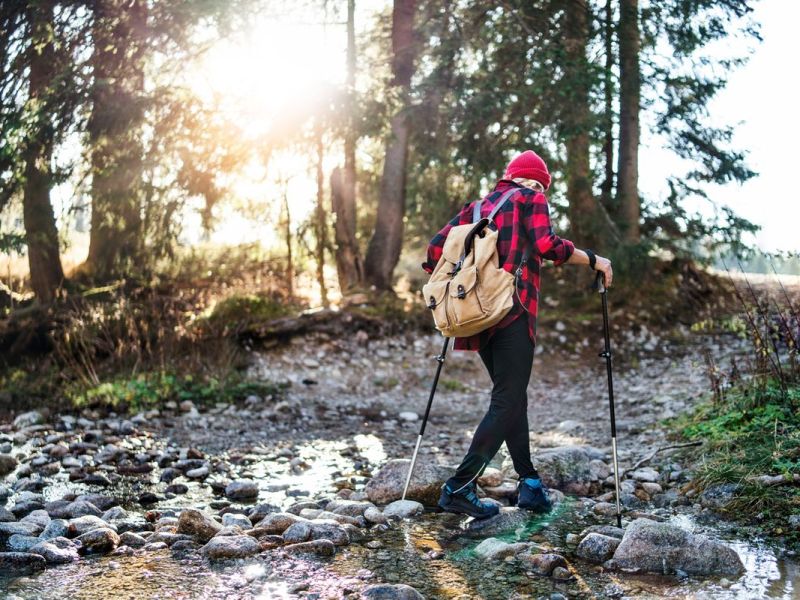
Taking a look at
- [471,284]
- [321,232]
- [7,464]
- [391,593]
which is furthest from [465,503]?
[321,232]

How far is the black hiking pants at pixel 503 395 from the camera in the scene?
166 inches

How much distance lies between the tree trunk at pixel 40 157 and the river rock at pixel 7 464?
451cm

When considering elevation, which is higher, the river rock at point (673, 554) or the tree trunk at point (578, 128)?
the tree trunk at point (578, 128)

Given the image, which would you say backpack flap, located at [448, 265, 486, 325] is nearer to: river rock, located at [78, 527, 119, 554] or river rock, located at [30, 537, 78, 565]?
river rock, located at [78, 527, 119, 554]

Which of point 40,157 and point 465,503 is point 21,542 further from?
point 40,157

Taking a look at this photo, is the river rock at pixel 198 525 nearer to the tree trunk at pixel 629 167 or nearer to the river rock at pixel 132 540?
the river rock at pixel 132 540

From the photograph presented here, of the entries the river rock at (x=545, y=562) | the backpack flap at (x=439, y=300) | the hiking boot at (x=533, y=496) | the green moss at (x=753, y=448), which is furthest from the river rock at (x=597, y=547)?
the backpack flap at (x=439, y=300)

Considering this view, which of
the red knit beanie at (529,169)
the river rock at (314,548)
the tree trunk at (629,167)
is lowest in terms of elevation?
the river rock at (314,548)

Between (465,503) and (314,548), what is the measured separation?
37.9 inches

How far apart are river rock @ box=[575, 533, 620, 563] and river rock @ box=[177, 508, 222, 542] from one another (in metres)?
2.01

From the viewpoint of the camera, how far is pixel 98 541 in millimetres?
3926

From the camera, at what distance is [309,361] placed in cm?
998

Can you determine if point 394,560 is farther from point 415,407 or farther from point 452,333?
point 415,407

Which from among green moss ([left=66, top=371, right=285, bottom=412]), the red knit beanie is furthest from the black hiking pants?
green moss ([left=66, top=371, right=285, bottom=412])
